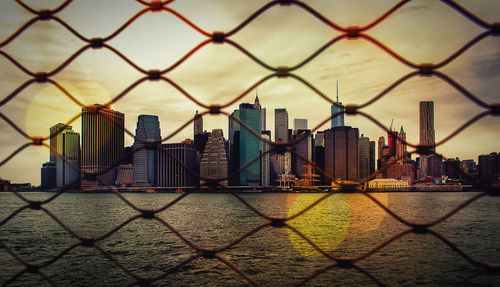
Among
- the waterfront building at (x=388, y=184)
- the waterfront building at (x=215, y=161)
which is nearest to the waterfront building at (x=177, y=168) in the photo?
the waterfront building at (x=215, y=161)

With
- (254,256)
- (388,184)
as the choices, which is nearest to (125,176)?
(388,184)

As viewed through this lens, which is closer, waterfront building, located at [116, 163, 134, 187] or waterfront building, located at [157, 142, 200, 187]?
waterfront building, located at [157, 142, 200, 187]

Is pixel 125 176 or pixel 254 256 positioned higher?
pixel 125 176

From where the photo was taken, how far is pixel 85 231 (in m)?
25.4

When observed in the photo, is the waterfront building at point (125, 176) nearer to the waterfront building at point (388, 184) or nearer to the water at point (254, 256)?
the waterfront building at point (388, 184)

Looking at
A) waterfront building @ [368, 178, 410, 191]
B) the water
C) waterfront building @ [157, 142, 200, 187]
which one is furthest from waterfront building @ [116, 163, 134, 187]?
the water

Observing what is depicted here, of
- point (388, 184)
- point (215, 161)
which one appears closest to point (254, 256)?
point (215, 161)

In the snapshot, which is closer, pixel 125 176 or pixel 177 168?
pixel 177 168

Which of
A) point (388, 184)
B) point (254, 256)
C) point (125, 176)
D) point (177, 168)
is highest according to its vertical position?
point (177, 168)

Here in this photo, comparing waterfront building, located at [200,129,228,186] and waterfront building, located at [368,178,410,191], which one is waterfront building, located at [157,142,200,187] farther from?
waterfront building, located at [368,178,410,191]

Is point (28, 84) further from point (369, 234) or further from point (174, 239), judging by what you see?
point (369, 234)

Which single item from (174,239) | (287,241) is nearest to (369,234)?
→ (287,241)

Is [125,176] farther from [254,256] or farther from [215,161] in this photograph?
[254,256]

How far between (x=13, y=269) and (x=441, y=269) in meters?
18.2
